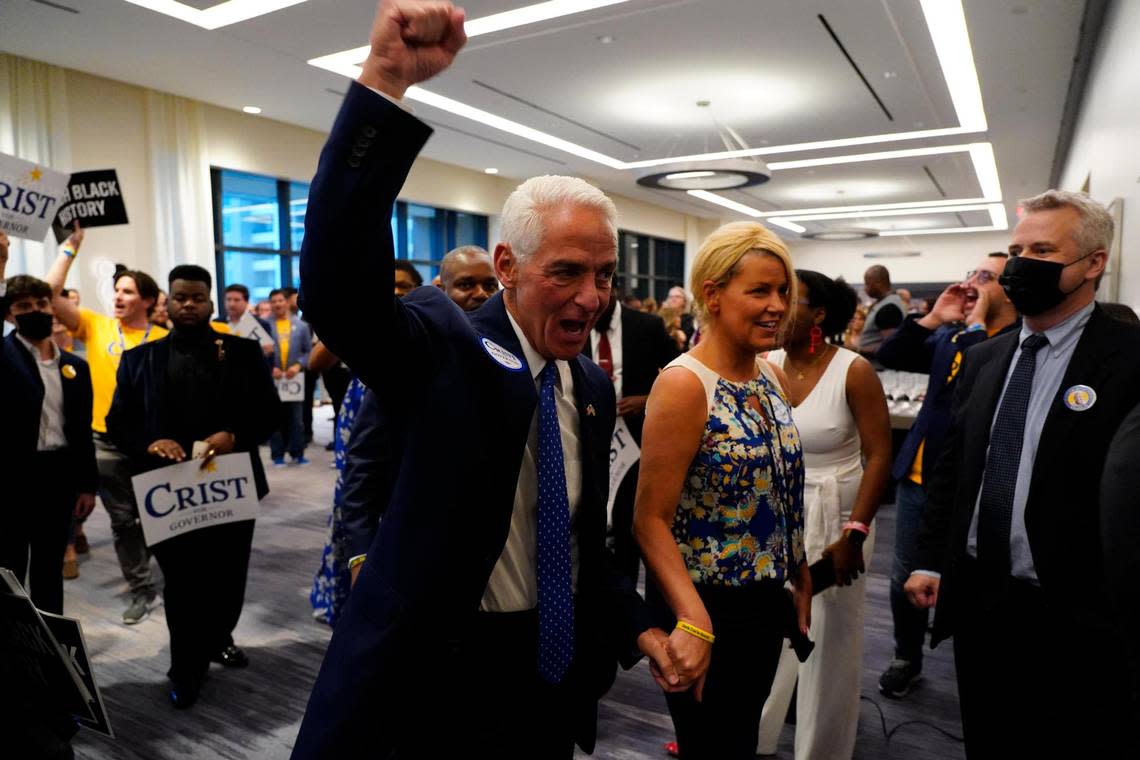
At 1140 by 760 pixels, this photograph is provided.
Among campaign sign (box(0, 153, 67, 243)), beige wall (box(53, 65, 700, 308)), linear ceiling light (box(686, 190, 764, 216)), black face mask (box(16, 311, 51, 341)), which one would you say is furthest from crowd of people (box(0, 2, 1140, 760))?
linear ceiling light (box(686, 190, 764, 216))

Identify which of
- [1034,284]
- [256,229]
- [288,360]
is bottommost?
[288,360]

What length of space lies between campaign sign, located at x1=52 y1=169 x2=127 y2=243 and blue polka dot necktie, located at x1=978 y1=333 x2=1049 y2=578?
4.35 metres

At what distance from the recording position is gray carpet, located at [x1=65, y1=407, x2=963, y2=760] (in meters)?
2.57

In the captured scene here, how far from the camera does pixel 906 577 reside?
2934 millimetres

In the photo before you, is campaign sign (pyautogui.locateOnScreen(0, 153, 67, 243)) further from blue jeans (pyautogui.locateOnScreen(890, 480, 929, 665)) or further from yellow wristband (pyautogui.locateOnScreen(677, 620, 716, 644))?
blue jeans (pyautogui.locateOnScreen(890, 480, 929, 665))

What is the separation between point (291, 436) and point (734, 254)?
651cm

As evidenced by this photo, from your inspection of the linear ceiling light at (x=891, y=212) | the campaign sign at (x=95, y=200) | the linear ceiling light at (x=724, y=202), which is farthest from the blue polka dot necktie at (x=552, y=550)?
the linear ceiling light at (x=891, y=212)

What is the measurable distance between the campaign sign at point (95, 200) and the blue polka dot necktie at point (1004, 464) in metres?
4.35

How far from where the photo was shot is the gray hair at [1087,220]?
5.49 ft

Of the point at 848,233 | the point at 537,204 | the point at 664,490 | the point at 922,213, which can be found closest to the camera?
the point at 537,204

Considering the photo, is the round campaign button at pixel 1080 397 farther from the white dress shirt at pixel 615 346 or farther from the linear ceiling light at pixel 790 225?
the linear ceiling light at pixel 790 225

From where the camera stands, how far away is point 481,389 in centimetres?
100

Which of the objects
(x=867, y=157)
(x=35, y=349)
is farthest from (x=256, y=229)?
(x=867, y=157)

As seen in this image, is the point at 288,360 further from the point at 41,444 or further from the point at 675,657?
the point at 675,657
